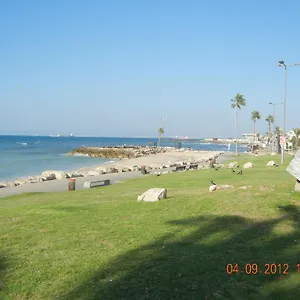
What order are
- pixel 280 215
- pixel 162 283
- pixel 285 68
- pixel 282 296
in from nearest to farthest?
pixel 282 296 → pixel 162 283 → pixel 280 215 → pixel 285 68

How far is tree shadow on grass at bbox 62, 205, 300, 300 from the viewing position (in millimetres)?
6383

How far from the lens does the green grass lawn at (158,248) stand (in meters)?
6.62

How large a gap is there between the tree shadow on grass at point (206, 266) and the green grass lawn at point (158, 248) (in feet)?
0.06

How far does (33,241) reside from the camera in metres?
9.98

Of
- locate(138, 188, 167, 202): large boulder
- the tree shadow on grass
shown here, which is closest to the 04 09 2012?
the tree shadow on grass

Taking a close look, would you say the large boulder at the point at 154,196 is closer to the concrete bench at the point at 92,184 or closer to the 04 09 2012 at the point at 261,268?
the 04 09 2012 at the point at 261,268

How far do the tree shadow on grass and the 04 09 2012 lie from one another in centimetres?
4

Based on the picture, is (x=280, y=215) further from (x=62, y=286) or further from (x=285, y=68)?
(x=285, y=68)

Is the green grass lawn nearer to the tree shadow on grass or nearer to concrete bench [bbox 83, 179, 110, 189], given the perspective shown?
the tree shadow on grass

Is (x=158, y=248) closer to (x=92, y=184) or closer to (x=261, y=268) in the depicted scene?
(x=261, y=268)

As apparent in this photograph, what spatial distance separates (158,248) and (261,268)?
2.46 meters

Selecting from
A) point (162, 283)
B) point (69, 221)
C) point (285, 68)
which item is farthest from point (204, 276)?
point (285, 68)

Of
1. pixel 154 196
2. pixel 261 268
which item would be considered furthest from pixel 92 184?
pixel 261 268

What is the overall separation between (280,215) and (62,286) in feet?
21.4
